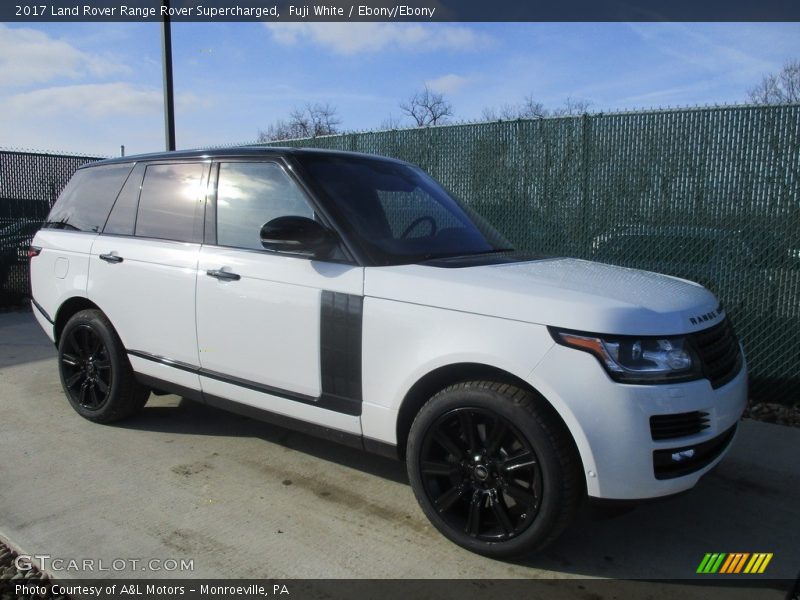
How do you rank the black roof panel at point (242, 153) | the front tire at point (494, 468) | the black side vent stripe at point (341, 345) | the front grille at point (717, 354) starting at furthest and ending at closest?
the black roof panel at point (242, 153), the black side vent stripe at point (341, 345), the front grille at point (717, 354), the front tire at point (494, 468)

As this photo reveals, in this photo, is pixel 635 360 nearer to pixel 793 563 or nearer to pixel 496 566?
pixel 496 566

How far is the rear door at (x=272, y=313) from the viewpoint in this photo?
3215mm

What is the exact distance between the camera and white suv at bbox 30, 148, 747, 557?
2.59m

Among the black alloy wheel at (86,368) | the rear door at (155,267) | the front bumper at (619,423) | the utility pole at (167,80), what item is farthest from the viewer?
the utility pole at (167,80)

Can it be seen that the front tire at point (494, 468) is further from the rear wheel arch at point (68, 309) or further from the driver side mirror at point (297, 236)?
the rear wheel arch at point (68, 309)

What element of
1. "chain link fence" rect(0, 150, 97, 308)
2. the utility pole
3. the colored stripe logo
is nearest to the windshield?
the colored stripe logo

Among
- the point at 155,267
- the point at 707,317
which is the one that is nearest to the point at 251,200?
the point at 155,267

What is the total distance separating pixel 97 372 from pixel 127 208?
1.21m

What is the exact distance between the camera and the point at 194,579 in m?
2.71

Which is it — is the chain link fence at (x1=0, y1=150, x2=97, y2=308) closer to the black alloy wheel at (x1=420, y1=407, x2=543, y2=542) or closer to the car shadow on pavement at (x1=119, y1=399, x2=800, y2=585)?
the car shadow on pavement at (x1=119, y1=399, x2=800, y2=585)

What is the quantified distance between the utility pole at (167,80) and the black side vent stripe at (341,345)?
6.73m

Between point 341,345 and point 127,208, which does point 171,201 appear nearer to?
point 127,208

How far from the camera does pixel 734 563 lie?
9.76 ft

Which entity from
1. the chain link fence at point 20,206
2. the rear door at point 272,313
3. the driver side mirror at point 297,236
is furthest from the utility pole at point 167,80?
the driver side mirror at point 297,236
